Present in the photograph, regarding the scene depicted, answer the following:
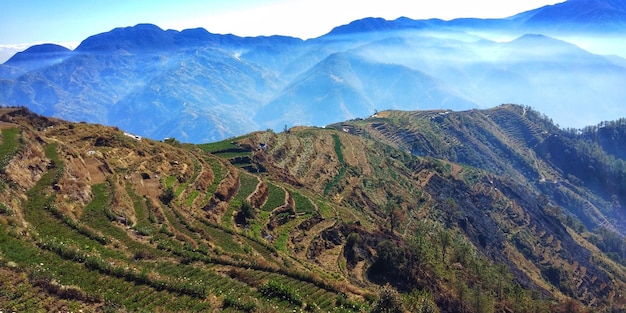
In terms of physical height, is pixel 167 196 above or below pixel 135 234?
above

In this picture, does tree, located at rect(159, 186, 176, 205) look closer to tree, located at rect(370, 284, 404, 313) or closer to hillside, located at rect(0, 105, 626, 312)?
hillside, located at rect(0, 105, 626, 312)

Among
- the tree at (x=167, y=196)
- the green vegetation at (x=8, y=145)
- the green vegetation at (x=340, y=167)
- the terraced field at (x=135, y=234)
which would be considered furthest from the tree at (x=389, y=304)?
the green vegetation at (x=340, y=167)

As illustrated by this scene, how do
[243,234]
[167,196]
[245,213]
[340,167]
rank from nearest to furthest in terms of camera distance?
1. [243,234]
2. [167,196]
3. [245,213]
4. [340,167]

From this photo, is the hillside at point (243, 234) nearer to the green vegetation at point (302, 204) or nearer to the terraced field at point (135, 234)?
the terraced field at point (135, 234)

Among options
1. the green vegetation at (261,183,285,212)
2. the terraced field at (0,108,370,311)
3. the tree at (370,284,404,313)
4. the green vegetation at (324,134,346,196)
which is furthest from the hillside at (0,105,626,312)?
the tree at (370,284,404,313)

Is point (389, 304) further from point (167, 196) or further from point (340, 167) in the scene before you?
point (340, 167)

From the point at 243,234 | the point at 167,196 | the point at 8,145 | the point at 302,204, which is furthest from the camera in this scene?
the point at 302,204

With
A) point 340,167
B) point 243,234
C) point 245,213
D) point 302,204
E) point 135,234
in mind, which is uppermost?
point 340,167

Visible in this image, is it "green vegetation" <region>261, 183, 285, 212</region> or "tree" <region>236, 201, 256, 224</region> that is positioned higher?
"green vegetation" <region>261, 183, 285, 212</region>

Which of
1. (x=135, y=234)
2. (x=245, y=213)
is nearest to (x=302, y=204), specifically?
(x=245, y=213)

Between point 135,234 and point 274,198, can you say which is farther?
point 274,198
